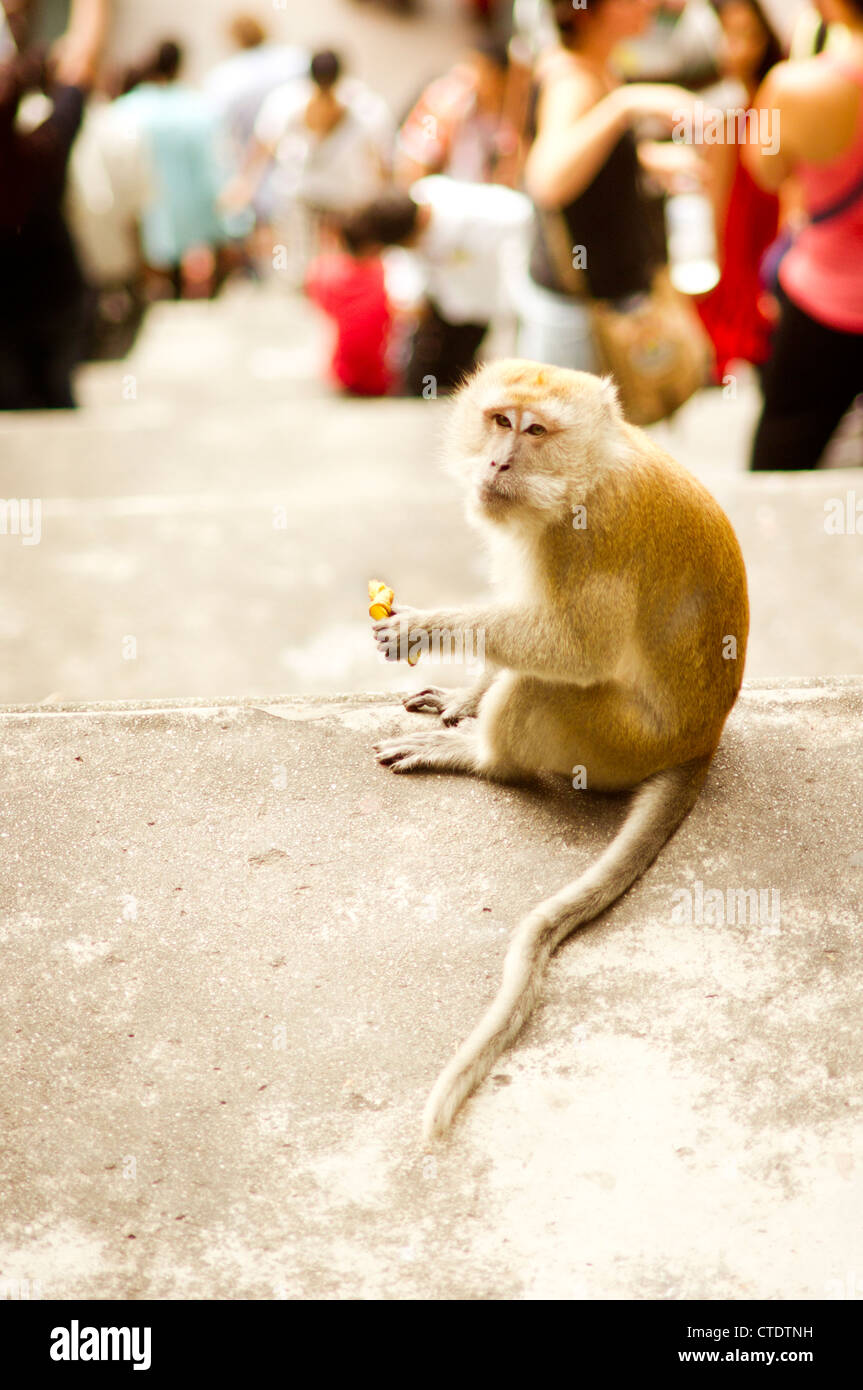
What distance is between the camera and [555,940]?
9.49ft

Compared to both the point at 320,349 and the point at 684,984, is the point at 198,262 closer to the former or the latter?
the point at 320,349

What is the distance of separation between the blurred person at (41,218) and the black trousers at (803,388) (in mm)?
3093

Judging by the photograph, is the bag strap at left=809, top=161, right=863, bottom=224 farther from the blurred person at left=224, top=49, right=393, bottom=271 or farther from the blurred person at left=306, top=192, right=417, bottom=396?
the blurred person at left=224, top=49, right=393, bottom=271

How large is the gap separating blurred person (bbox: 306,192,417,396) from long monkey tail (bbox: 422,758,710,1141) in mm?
5051

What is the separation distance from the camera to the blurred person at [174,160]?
10.1m

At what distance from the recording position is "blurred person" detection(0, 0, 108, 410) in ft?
20.1

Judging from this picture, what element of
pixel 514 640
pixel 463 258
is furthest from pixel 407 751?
pixel 463 258

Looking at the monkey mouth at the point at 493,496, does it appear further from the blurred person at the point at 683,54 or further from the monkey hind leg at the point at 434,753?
the blurred person at the point at 683,54

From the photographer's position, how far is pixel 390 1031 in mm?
2758

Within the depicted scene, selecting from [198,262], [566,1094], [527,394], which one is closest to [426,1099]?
[566,1094]

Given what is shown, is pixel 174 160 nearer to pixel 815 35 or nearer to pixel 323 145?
pixel 323 145

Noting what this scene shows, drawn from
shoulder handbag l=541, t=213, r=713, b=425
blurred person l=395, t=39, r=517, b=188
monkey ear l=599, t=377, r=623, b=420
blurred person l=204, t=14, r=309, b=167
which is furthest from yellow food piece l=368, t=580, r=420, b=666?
blurred person l=204, t=14, r=309, b=167

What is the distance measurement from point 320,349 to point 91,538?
16.7 ft

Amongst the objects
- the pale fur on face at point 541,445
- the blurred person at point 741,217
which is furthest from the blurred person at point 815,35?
the pale fur on face at point 541,445
